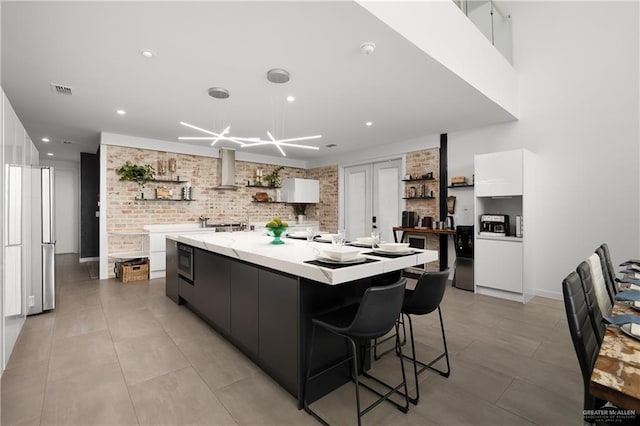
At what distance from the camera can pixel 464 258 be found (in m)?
4.82

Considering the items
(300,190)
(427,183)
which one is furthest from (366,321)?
(300,190)

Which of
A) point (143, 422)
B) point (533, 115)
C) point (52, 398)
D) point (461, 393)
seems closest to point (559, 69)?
point (533, 115)

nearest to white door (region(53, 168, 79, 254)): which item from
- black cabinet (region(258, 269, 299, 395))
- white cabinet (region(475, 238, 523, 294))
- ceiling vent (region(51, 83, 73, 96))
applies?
ceiling vent (region(51, 83, 73, 96))

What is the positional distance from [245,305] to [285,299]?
62 centimetres

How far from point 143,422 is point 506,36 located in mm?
6157

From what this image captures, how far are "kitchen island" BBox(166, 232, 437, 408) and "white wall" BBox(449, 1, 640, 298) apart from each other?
311cm

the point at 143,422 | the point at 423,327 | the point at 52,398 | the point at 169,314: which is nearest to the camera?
the point at 143,422

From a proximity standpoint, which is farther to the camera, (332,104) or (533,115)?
(533,115)

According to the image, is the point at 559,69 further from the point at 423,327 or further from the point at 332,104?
the point at 423,327

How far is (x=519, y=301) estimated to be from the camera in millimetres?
4176

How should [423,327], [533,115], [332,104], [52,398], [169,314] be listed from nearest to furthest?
[52,398] → [423,327] → [169,314] → [332,104] → [533,115]

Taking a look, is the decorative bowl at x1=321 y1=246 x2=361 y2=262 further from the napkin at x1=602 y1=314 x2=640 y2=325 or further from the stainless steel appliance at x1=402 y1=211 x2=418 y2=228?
the stainless steel appliance at x1=402 y1=211 x2=418 y2=228

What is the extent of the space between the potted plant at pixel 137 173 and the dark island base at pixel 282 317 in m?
3.74

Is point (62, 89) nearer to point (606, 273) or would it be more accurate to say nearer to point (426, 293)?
point (426, 293)
